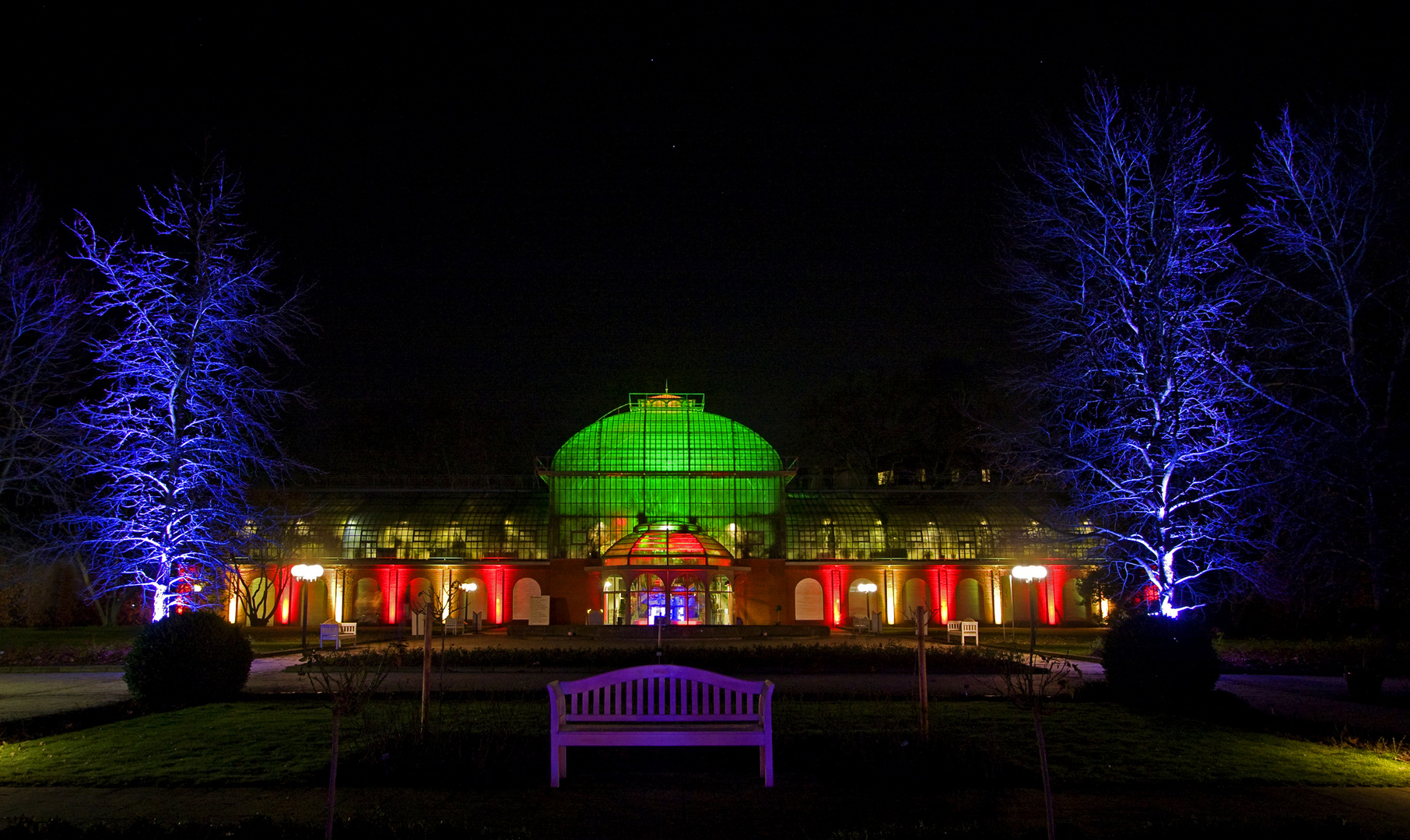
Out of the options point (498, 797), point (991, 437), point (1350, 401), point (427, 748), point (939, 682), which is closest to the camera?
point (498, 797)

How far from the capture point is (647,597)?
Answer: 40.1 meters

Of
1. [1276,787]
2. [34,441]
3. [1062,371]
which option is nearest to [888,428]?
[1062,371]

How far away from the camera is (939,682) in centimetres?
1970

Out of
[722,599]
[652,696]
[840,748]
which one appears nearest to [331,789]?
[652,696]

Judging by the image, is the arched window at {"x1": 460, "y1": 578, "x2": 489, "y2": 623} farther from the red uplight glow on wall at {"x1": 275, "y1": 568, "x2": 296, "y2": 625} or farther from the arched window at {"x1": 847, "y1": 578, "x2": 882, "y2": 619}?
the arched window at {"x1": 847, "y1": 578, "x2": 882, "y2": 619}

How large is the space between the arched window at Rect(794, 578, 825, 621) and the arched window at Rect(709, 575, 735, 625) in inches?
171

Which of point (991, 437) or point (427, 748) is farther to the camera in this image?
point (991, 437)

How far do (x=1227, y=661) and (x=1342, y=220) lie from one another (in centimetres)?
1143

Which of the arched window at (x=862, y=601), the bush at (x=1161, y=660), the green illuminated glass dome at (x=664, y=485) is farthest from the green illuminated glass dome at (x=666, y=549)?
the bush at (x=1161, y=660)

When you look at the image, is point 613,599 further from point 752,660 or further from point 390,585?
point 752,660

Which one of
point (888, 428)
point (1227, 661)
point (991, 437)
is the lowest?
point (1227, 661)

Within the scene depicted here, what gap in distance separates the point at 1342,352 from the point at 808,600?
82.8 feet

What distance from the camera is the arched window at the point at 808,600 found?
44.2 meters

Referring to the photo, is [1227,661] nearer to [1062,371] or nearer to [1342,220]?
[1062,371]
